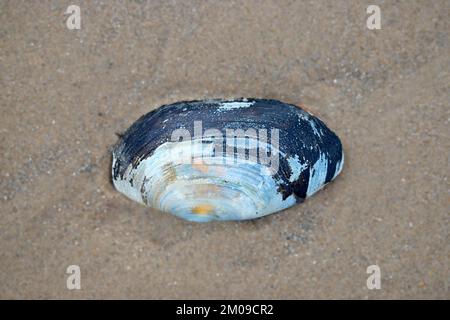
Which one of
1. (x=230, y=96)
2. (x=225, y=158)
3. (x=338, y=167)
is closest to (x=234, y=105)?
(x=230, y=96)

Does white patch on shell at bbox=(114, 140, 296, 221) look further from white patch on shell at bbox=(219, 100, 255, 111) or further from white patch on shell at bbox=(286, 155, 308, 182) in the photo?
white patch on shell at bbox=(219, 100, 255, 111)

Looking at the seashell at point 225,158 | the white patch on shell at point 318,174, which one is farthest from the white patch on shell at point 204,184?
the white patch on shell at point 318,174

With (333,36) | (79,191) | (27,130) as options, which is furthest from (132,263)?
(333,36)

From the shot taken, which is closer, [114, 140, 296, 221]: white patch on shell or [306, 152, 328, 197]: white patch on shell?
[114, 140, 296, 221]: white patch on shell

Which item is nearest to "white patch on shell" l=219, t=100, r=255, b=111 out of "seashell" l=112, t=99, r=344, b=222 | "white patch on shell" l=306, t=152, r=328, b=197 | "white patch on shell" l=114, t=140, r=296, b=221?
"seashell" l=112, t=99, r=344, b=222

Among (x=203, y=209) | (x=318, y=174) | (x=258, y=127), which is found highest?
(x=258, y=127)

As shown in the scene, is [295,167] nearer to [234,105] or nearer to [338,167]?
[338,167]
